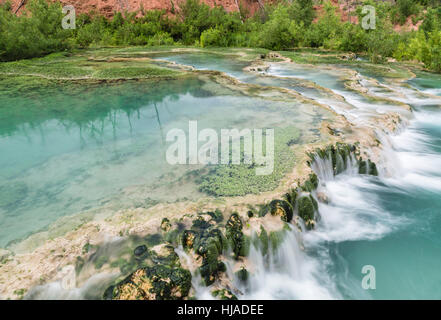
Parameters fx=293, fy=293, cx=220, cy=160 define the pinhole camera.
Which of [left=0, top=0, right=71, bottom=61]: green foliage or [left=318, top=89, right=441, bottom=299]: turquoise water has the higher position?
[left=0, top=0, right=71, bottom=61]: green foliage

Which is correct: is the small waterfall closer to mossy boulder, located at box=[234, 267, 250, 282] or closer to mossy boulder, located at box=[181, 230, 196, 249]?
mossy boulder, located at box=[234, 267, 250, 282]

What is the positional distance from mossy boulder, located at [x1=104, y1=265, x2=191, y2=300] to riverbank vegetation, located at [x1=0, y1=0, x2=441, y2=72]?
17.0 metres

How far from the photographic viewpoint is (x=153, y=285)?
2859 mm

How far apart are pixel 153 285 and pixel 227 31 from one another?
2940cm

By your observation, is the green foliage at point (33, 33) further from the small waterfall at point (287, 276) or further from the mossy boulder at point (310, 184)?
the small waterfall at point (287, 276)

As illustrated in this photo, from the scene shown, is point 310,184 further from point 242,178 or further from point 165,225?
point 165,225

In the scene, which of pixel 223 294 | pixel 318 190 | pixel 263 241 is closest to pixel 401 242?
pixel 318 190

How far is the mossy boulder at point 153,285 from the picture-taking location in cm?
277

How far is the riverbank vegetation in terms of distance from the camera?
56.0 ft

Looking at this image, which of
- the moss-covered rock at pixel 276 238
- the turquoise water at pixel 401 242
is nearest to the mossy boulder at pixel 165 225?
the moss-covered rock at pixel 276 238

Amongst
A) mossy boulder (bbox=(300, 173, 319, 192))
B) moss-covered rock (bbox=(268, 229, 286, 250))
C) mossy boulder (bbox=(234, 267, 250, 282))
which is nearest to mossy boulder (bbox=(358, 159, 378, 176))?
mossy boulder (bbox=(300, 173, 319, 192))

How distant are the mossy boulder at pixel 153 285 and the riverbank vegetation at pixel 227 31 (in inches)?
668

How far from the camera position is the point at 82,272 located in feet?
10.2
